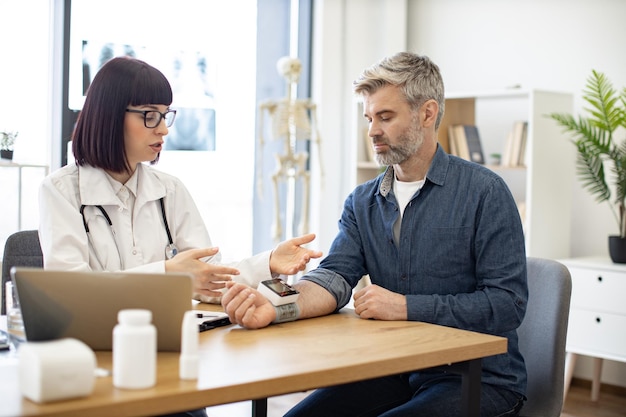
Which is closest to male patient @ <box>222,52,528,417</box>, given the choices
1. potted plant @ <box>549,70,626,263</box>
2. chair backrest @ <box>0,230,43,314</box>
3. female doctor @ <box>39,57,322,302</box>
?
female doctor @ <box>39,57,322,302</box>

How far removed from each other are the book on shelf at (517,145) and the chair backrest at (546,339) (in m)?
2.31

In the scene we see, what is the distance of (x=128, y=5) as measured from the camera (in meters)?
4.46

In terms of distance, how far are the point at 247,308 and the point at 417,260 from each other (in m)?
0.53

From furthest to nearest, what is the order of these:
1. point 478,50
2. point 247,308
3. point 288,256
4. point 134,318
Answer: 1. point 478,50
2. point 288,256
3. point 247,308
4. point 134,318

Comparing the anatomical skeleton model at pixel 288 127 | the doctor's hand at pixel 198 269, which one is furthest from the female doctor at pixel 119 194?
the anatomical skeleton model at pixel 288 127

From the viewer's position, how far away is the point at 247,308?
1827 mm

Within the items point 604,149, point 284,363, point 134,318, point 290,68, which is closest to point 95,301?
point 134,318

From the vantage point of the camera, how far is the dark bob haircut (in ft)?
7.04

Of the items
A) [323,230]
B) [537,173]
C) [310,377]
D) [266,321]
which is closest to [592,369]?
[537,173]

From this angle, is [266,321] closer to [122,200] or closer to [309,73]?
[122,200]

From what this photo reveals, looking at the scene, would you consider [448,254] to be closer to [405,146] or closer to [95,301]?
[405,146]

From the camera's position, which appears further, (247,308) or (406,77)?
(406,77)

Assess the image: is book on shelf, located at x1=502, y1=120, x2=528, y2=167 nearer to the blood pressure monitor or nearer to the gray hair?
the gray hair

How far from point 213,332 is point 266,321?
0.44 ft
